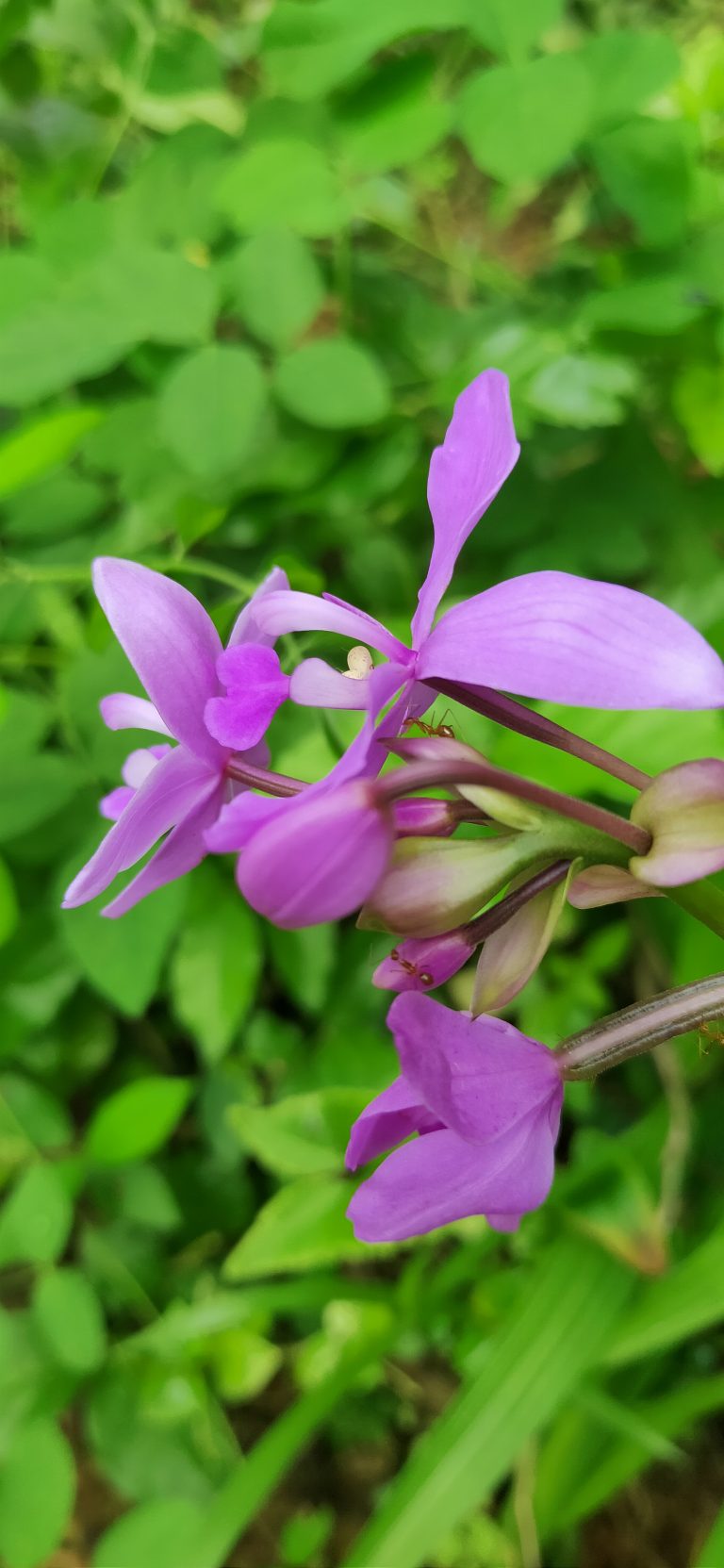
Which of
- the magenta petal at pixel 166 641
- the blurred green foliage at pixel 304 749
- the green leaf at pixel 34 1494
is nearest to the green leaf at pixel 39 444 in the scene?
the blurred green foliage at pixel 304 749

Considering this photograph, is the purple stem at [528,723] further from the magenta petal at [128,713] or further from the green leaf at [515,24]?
the green leaf at [515,24]

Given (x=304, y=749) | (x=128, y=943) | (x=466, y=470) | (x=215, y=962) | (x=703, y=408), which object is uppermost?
(x=466, y=470)

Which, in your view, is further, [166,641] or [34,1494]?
[34,1494]

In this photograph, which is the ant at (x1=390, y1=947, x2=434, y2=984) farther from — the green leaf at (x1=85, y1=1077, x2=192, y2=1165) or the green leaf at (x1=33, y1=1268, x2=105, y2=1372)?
the green leaf at (x1=33, y1=1268, x2=105, y2=1372)

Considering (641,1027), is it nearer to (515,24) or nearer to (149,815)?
(149,815)

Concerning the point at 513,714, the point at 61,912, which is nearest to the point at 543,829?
the point at 513,714

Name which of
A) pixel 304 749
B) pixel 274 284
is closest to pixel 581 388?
pixel 274 284
